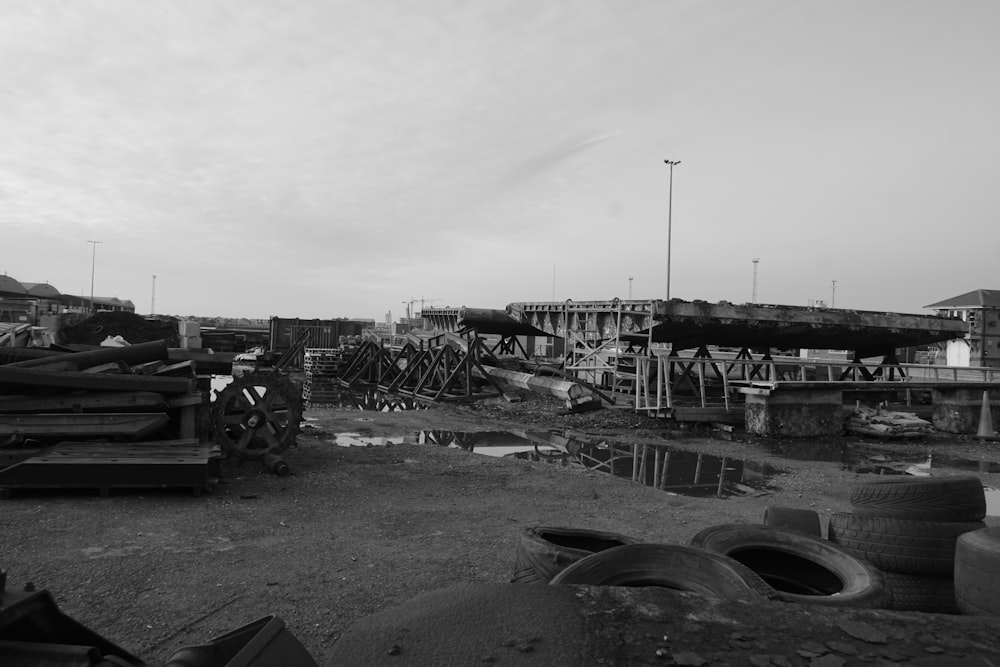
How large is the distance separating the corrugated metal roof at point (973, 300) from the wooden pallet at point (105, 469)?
50.3 m

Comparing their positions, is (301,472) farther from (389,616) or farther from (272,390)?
(389,616)

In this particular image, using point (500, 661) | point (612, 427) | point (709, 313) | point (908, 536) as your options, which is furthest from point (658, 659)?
point (709, 313)

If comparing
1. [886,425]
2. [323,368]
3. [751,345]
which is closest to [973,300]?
[751,345]

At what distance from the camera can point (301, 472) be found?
877 centimetres

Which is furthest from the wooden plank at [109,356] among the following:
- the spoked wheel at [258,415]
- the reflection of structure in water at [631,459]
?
the reflection of structure in water at [631,459]

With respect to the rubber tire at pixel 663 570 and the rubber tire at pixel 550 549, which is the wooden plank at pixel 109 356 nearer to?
the rubber tire at pixel 550 549

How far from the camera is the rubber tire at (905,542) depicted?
4504 millimetres

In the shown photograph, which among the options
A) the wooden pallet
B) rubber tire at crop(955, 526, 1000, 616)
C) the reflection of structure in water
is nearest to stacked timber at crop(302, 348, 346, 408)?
the reflection of structure in water

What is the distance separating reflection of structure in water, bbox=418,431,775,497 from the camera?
32.0 feet

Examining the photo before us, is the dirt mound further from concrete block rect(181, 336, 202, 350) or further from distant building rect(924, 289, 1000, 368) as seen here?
distant building rect(924, 289, 1000, 368)

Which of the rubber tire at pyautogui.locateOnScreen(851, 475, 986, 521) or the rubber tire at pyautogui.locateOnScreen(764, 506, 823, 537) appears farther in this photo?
the rubber tire at pyautogui.locateOnScreen(764, 506, 823, 537)

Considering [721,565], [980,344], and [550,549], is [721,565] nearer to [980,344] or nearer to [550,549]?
[550,549]

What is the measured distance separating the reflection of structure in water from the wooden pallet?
19.3ft

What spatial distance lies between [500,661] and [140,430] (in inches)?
281
